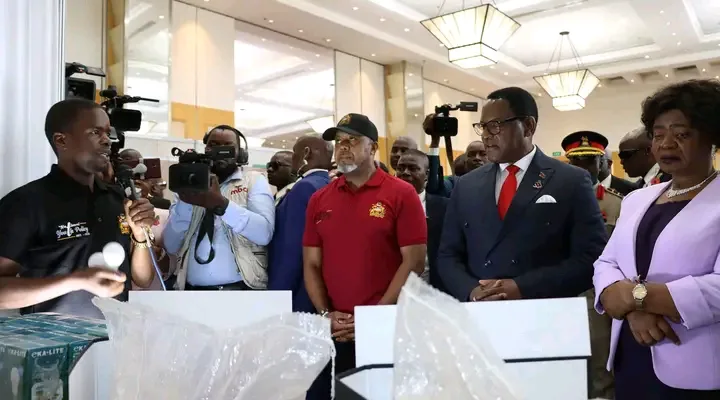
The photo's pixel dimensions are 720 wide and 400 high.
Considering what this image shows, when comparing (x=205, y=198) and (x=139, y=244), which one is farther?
(x=205, y=198)

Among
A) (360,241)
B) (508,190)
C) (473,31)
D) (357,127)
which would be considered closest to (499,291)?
(508,190)

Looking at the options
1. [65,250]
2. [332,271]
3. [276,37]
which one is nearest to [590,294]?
[332,271]

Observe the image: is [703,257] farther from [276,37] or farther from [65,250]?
[276,37]

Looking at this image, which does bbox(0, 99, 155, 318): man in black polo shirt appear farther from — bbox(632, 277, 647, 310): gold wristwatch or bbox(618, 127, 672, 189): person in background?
bbox(618, 127, 672, 189): person in background

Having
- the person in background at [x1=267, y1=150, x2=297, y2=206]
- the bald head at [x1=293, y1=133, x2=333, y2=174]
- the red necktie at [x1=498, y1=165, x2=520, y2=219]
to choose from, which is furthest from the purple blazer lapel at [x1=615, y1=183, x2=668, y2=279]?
the person in background at [x1=267, y1=150, x2=297, y2=206]

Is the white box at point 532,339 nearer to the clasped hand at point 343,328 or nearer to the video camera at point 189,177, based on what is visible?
the clasped hand at point 343,328

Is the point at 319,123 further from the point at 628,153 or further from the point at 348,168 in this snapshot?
the point at 348,168

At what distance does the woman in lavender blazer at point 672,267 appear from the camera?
1182 mm

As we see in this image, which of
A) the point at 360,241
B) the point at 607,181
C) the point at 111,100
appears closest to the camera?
the point at 111,100

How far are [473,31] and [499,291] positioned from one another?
16.0 feet

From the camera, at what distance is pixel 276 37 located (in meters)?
8.11

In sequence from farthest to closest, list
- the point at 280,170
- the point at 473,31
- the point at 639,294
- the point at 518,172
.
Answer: the point at 473,31 < the point at 280,170 < the point at 518,172 < the point at 639,294

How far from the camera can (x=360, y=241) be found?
204 cm

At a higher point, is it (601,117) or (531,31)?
(531,31)
